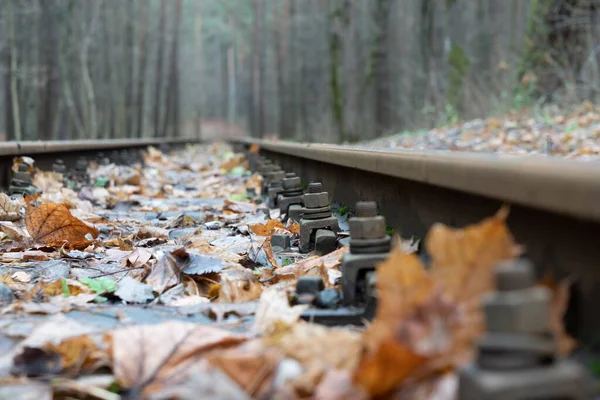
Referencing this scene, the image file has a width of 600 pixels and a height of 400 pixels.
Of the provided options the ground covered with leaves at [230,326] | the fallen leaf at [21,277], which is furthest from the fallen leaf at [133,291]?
the fallen leaf at [21,277]

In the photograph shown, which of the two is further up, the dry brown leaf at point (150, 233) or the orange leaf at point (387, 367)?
the orange leaf at point (387, 367)

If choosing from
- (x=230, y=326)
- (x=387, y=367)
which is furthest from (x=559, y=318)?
(x=230, y=326)

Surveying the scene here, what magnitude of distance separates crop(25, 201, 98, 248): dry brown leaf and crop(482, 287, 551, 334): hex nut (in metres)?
2.73

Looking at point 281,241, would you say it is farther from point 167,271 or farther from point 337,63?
point 337,63

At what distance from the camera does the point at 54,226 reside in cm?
361

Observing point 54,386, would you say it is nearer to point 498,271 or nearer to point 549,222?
point 498,271

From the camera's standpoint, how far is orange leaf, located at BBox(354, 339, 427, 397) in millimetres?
1238

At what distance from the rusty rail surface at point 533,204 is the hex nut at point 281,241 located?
0.75m

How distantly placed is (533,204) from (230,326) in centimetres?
91

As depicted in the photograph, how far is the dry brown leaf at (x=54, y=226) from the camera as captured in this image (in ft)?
11.6

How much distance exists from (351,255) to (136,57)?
3653 centimetres

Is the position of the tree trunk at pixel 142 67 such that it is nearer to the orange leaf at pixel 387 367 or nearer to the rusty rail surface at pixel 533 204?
the rusty rail surface at pixel 533 204

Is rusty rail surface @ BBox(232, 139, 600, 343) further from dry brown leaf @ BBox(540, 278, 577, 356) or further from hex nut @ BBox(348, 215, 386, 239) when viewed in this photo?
hex nut @ BBox(348, 215, 386, 239)

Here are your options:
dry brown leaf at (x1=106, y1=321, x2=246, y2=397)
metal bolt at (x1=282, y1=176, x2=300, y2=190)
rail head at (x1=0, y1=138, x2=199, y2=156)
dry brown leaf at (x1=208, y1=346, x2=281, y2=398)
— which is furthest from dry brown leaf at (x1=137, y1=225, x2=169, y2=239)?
dry brown leaf at (x1=208, y1=346, x2=281, y2=398)
